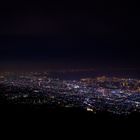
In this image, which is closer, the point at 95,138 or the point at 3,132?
the point at 3,132

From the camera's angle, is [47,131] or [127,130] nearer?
[47,131]

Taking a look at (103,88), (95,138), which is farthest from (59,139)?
(103,88)

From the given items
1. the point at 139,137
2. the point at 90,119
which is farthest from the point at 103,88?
the point at 139,137

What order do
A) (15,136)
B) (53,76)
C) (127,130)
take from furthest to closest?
(53,76) < (127,130) < (15,136)

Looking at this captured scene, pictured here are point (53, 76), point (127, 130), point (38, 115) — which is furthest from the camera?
point (53, 76)

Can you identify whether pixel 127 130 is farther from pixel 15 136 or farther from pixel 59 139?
pixel 15 136

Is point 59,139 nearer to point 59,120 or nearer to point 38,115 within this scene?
point 59,120

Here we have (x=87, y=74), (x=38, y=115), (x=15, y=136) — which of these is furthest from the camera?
(x=87, y=74)

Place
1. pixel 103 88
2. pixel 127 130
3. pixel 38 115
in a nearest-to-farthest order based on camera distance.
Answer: pixel 127 130, pixel 38 115, pixel 103 88
